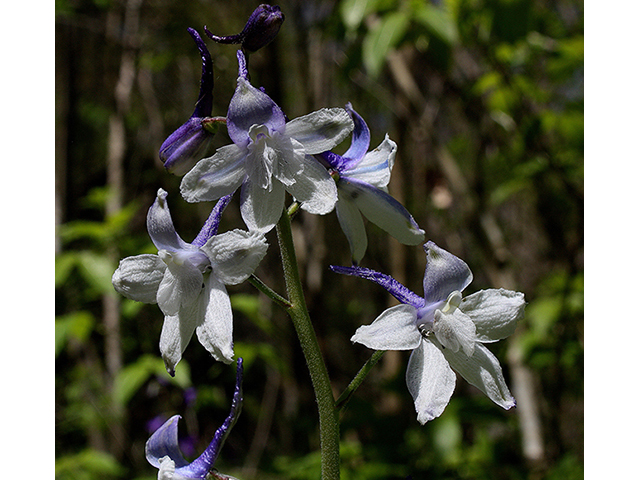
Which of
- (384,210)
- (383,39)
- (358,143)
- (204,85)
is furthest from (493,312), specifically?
(383,39)

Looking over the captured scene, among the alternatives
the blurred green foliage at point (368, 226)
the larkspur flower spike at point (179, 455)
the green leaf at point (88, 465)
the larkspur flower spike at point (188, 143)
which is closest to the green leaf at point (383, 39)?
the blurred green foliage at point (368, 226)

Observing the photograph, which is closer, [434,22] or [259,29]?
[259,29]

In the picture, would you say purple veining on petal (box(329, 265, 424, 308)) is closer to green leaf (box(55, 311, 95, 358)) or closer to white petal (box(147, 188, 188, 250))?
white petal (box(147, 188, 188, 250))

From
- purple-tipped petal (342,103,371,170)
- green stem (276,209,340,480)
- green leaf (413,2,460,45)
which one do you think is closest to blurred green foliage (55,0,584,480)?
green leaf (413,2,460,45)

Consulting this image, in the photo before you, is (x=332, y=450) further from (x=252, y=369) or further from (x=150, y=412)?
(x=252, y=369)

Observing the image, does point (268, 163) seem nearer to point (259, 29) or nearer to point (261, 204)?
point (261, 204)

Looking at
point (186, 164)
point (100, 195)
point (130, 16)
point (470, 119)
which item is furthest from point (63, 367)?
point (186, 164)
